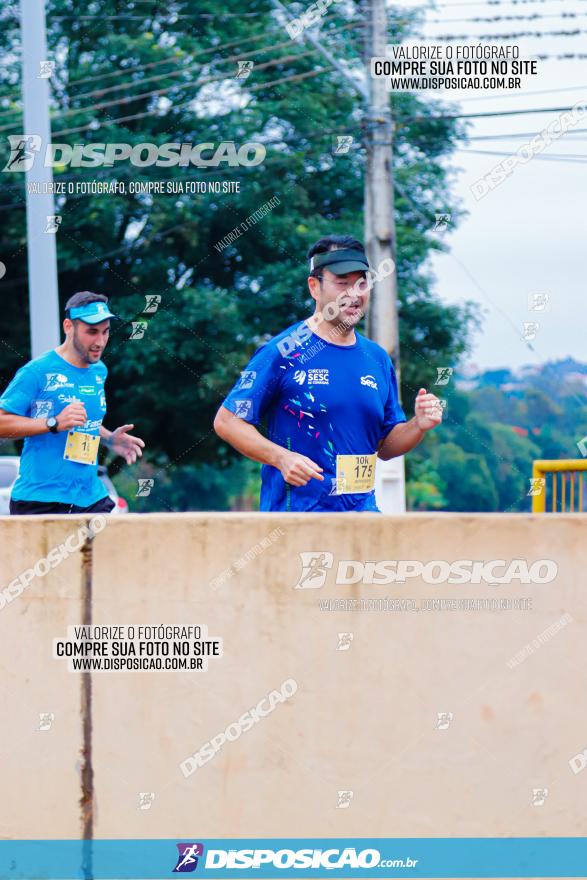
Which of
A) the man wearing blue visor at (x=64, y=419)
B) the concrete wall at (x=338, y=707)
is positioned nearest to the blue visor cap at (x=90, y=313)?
the man wearing blue visor at (x=64, y=419)

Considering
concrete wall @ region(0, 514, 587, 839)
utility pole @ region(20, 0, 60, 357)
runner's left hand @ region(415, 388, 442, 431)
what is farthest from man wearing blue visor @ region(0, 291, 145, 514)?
utility pole @ region(20, 0, 60, 357)

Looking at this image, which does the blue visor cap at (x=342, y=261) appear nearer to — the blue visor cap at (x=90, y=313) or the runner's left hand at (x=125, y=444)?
the blue visor cap at (x=90, y=313)

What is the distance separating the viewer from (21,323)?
22.4 meters

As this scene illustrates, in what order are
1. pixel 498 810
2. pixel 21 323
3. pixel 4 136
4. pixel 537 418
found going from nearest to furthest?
1. pixel 498 810
2. pixel 4 136
3. pixel 21 323
4. pixel 537 418

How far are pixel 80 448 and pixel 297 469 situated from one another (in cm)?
179

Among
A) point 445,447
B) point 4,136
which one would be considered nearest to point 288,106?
point 4,136

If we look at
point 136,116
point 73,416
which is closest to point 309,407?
point 73,416

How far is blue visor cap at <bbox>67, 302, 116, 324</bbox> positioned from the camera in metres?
5.92

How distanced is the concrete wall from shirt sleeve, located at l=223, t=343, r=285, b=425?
36.9 inches

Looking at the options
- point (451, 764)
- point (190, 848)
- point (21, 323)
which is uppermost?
point (21, 323)

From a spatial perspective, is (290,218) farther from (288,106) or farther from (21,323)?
(21,323)

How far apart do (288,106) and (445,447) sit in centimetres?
2716

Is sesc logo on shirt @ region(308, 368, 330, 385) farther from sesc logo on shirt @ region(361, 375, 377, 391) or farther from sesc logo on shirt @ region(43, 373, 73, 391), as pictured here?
sesc logo on shirt @ region(43, 373, 73, 391)

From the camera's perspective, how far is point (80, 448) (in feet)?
19.3
